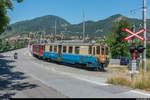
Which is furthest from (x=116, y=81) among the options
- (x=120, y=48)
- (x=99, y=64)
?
(x=120, y=48)

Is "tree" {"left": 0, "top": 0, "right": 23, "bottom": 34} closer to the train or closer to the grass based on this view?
the train

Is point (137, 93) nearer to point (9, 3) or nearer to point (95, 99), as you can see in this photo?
point (95, 99)

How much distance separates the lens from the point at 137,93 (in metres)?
7.32

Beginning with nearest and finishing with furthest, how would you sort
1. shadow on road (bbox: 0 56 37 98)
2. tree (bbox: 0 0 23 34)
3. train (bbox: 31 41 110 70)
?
shadow on road (bbox: 0 56 37 98) < tree (bbox: 0 0 23 34) < train (bbox: 31 41 110 70)

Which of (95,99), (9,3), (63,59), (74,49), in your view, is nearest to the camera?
(95,99)

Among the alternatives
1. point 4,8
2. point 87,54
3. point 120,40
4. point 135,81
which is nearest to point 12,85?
point 135,81

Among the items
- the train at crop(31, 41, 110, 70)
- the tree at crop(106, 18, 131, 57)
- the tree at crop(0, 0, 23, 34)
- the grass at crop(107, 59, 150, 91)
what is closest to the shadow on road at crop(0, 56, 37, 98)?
the grass at crop(107, 59, 150, 91)

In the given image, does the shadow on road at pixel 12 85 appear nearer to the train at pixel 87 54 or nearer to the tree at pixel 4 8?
the tree at pixel 4 8

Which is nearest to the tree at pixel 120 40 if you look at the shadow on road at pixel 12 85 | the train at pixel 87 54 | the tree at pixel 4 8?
the train at pixel 87 54

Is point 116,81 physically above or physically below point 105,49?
below

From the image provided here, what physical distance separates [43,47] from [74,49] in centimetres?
1047

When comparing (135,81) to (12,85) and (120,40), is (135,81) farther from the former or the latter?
(120,40)

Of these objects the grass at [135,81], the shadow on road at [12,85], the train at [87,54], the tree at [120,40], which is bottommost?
the shadow on road at [12,85]

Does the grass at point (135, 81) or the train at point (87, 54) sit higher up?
the train at point (87, 54)
